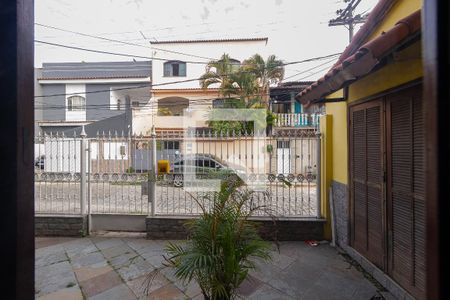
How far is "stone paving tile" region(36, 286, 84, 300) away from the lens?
117 inches

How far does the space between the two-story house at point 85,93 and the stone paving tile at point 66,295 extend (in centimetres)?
1723

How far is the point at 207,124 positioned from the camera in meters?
13.7

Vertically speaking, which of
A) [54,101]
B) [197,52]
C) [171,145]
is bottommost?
[171,145]

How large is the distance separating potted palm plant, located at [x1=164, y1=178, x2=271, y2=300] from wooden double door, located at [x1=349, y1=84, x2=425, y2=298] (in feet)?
4.99

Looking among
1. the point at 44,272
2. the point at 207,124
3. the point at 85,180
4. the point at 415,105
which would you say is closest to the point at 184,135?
the point at 85,180

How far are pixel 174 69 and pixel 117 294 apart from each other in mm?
16828

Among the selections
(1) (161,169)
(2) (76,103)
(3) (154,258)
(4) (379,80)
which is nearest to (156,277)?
(3) (154,258)

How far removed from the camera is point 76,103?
20141mm

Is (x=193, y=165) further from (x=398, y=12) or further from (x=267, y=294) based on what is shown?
(x=398, y=12)

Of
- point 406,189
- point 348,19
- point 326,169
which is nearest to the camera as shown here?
point 406,189

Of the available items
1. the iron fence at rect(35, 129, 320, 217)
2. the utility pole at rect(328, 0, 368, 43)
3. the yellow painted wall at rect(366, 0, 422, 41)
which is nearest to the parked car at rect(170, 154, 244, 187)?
the iron fence at rect(35, 129, 320, 217)

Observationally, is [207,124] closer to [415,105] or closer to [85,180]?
[85,180]
